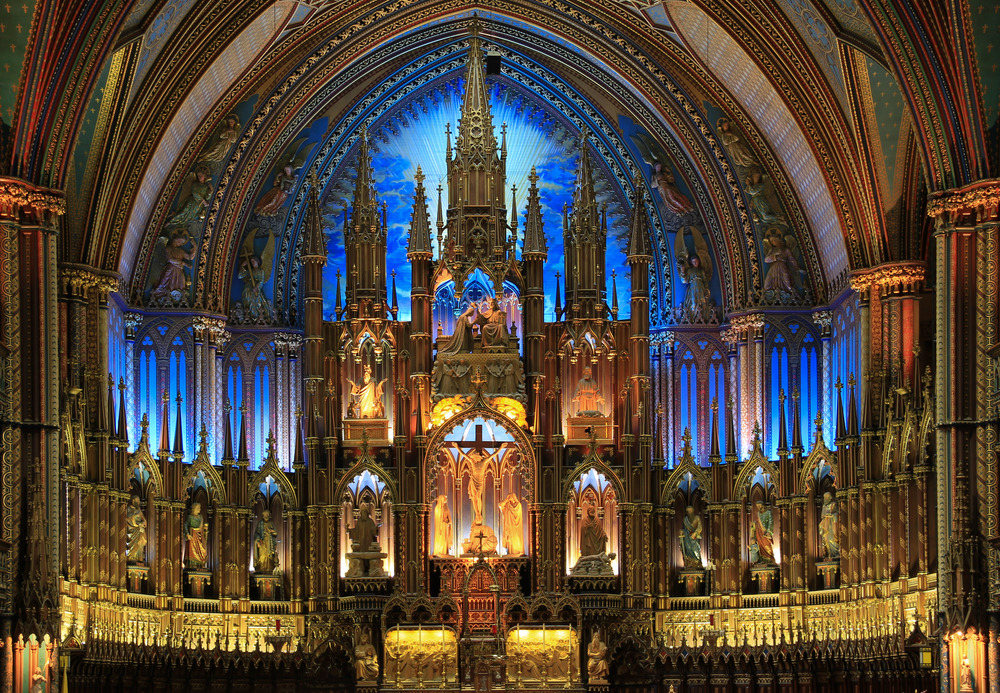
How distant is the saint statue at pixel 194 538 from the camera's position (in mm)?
39344

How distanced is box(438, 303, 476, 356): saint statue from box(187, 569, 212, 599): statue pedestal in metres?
7.11

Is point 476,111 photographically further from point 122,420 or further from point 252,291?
point 122,420

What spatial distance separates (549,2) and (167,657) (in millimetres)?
17336

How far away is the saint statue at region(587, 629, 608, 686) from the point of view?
38.8 meters

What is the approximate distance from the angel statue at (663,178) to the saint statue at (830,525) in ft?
28.5

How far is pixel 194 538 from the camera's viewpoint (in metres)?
39.3

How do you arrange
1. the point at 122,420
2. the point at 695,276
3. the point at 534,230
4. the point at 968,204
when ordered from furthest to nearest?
the point at 695,276 < the point at 534,230 < the point at 122,420 < the point at 968,204

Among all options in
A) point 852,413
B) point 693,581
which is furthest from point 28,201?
point 852,413

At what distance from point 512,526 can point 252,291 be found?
837cm

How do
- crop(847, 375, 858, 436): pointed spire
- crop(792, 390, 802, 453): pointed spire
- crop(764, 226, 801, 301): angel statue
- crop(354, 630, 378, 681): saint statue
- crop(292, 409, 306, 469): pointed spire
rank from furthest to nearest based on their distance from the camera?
crop(764, 226, 801, 301): angel statue, crop(292, 409, 306, 469): pointed spire, crop(792, 390, 802, 453): pointed spire, crop(354, 630, 378, 681): saint statue, crop(847, 375, 858, 436): pointed spire

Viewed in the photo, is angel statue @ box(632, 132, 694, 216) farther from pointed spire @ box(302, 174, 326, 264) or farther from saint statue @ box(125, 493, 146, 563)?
saint statue @ box(125, 493, 146, 563)

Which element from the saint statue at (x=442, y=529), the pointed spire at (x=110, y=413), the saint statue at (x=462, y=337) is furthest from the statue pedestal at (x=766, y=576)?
the pointed spire at (x=110, y=413)

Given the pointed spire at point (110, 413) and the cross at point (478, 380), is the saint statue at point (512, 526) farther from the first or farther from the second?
the pointed spire at point (110, 413)

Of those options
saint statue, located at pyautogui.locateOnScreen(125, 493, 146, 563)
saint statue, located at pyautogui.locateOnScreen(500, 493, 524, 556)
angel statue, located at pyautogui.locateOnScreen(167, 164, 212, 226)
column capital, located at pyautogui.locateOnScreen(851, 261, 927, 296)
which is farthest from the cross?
column capital, located at pyautogui.locateOnScreen(851, 261, 927, 296)
